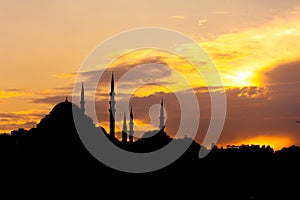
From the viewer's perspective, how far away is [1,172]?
242 ft

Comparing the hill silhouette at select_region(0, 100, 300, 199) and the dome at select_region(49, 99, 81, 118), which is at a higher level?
the dome at select_region(49, 99, 81, 118)

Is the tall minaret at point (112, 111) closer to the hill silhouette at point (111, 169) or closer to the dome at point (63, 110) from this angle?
the hill silhouette at point (111, 169)

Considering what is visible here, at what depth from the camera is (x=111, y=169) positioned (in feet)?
270

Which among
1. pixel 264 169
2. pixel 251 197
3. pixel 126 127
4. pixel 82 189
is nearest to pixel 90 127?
pixel 82 189

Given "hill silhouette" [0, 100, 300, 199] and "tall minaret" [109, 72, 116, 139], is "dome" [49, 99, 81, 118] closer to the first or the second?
"hill silhouette" [0, 100, 300, 199]

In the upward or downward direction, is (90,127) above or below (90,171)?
above

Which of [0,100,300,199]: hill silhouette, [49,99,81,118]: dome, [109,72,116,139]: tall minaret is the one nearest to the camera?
[0,100,300,199]: hill silhouette

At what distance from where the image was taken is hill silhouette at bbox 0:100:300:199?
76750 mm

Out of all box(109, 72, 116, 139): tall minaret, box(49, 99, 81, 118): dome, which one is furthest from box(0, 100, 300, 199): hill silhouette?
box(109, 72, 116, 139): tall minaret

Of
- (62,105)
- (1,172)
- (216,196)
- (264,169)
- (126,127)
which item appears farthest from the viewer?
(264,169)

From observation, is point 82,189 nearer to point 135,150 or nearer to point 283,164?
point 135,150

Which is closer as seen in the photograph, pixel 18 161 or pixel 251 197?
pixel 18 161

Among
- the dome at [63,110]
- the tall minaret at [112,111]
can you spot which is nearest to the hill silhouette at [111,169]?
the dome at [63,110]

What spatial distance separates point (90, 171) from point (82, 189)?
154 inches
